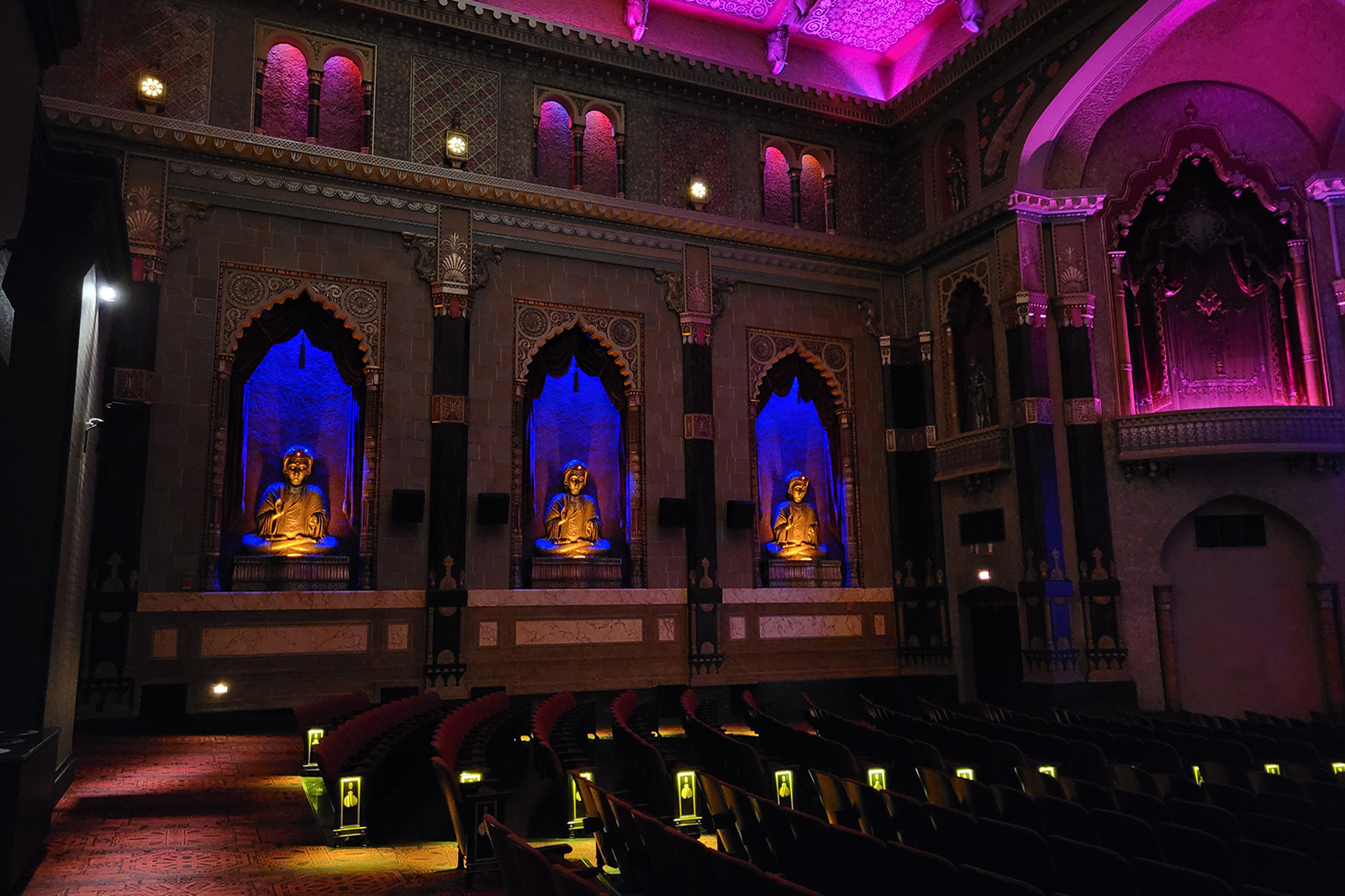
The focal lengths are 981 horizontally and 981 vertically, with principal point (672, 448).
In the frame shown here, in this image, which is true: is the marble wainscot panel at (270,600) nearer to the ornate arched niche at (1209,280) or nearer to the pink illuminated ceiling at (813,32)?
the pink illuminated ceiling at (813,32)

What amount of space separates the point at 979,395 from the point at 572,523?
7.14m

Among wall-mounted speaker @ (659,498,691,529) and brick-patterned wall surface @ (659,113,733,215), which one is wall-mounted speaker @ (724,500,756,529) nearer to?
wall-mounted speaker @ (659,498,691,529)

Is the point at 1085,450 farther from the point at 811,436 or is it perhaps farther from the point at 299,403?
the point at 299,403

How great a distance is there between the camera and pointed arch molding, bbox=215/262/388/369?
45.8ft

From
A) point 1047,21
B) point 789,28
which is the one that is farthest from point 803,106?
point 1047,21

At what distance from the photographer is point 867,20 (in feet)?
58.2

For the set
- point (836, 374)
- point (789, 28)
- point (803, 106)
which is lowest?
point (836, 374)

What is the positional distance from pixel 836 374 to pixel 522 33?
25.8 feet

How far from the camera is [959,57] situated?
16828 millimetres

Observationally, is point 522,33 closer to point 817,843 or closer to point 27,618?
point 27,618

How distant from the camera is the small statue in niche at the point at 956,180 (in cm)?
1720

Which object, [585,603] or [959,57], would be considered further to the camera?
[959,57]

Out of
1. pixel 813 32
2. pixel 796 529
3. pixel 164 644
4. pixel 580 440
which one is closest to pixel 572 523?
pixel 580 440

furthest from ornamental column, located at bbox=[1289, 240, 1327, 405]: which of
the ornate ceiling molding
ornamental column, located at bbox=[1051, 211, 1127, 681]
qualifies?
the ornate ceiling molding
